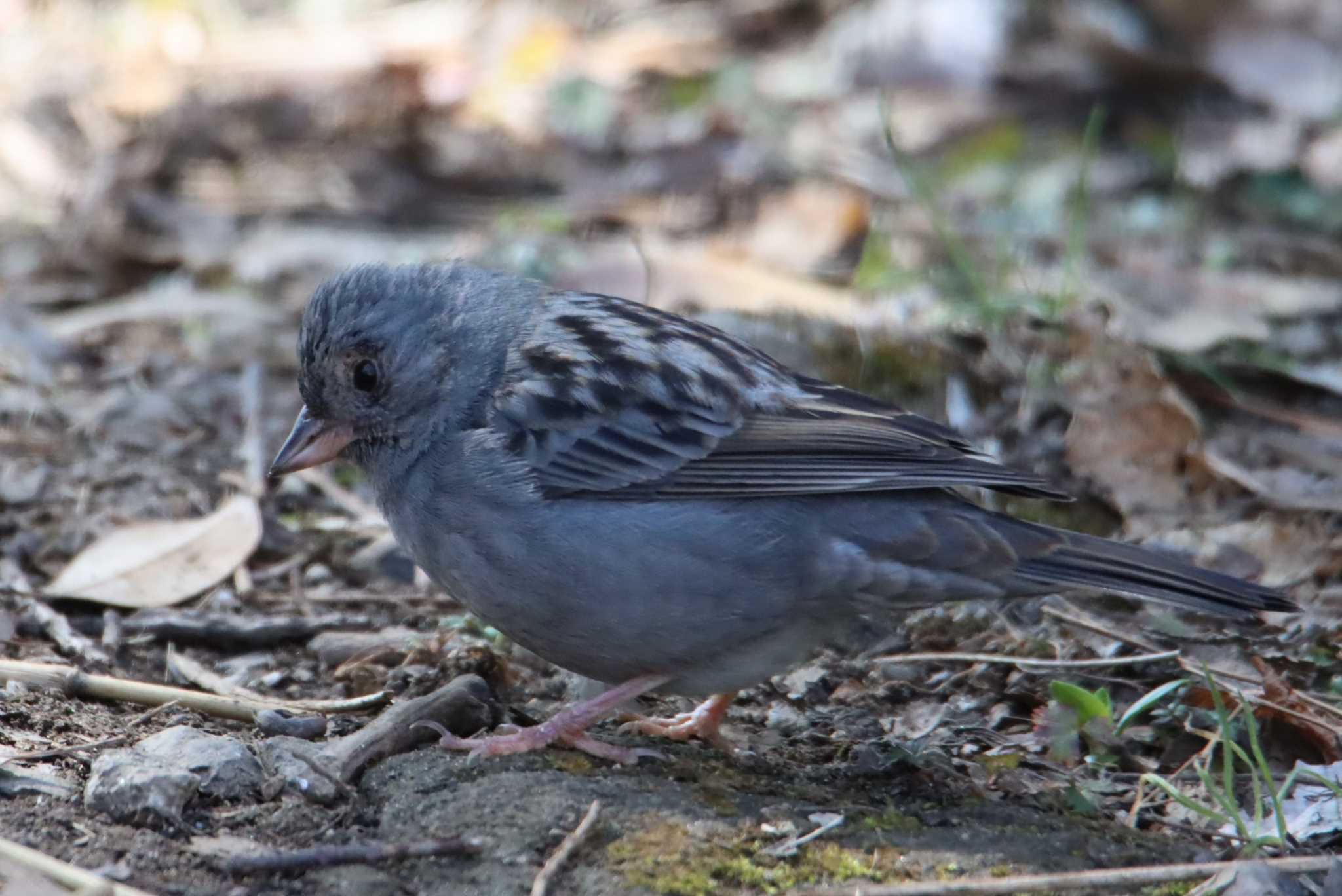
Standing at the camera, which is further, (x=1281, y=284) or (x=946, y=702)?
(x=1281, y=284)

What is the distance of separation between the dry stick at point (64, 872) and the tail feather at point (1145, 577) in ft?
6.85

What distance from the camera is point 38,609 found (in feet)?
14.6

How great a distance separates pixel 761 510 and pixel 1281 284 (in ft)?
11.6

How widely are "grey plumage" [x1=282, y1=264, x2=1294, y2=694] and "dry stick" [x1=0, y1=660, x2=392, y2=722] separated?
429 mm

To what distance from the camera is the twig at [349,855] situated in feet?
9.91

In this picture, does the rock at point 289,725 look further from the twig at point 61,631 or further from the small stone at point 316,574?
the small stone at point 316,574

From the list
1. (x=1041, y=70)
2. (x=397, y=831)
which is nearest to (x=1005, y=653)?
(x=397, y=831)

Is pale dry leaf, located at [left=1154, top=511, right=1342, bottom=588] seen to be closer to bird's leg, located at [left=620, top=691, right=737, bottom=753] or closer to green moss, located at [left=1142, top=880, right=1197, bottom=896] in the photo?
bird's leg, located at [left=620, top=691, right=737, bottom=753]

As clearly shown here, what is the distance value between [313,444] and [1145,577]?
212 centimetres

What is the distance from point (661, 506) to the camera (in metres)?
3.87

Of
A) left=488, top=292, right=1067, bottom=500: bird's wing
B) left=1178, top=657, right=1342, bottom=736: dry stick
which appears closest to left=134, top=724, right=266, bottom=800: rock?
left=488, top=292, right=1067, bottom=500: bird's wing

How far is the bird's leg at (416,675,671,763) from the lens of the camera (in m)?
3.66

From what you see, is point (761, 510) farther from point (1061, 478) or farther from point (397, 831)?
point (1061, 478)

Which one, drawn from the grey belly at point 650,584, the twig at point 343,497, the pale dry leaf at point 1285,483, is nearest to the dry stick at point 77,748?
the grey belly at point 650,584
